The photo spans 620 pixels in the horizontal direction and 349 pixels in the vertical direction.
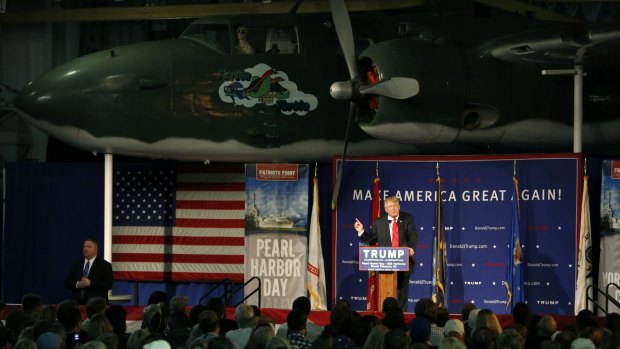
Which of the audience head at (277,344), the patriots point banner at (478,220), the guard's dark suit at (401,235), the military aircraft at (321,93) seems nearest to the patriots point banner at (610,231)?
the patriots point banner at (478,220)

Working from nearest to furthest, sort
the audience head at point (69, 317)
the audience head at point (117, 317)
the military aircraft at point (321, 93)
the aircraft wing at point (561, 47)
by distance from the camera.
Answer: the audience head at point (69, 317), the audience head at point (117, 317), the aircraft wing at point (561, 47), the military aircraft at point (321, 93)

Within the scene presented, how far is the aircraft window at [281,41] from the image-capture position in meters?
19.0

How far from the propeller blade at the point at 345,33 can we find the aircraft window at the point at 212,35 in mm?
2013

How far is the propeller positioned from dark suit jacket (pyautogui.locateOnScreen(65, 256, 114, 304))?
11.4 ft

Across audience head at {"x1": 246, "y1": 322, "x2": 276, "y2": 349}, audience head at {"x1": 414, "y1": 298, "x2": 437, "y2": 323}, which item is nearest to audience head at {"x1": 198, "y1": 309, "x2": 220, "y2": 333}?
audience head at {"x1": 246, "y1": 322, "x2": 276, "y2": 349}

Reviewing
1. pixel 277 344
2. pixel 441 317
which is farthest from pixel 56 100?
pixel 277 344

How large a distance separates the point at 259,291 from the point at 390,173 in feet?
8.72

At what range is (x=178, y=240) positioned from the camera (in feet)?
67.2

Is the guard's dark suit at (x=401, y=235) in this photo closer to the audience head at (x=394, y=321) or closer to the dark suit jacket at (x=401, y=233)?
the dark suit jacket at (x=401, y=233)

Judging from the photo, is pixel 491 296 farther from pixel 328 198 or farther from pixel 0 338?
pixel 0 338

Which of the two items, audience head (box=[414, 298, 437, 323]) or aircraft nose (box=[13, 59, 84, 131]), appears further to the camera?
aircraft nose (box=[13, 59, 84, 131])

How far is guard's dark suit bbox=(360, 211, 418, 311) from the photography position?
16.8 meters

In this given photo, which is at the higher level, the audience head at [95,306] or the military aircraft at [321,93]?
the military aircraft at [321,93]

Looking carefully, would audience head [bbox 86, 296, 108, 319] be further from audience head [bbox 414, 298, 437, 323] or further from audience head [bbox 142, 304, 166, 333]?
audience head [bbox 414, 298, 437, 323]
